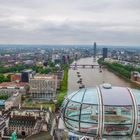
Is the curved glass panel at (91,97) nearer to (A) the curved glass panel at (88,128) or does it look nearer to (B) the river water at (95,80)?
(A) the curved glass panel at (88,128)

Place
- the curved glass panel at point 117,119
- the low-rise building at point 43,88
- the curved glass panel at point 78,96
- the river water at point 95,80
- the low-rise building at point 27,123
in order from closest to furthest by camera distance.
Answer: the curved glass panel at point 117,119 → the curved glass panel at point 78,96 → the low-rise building at point 27,123 → the low-rise building at point 43,88 → the river water at point 95,80

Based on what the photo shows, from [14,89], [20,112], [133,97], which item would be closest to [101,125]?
[133,97]

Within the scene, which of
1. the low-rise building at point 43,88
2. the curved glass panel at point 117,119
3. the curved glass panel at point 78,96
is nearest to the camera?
the curved glass panel at point 117,119

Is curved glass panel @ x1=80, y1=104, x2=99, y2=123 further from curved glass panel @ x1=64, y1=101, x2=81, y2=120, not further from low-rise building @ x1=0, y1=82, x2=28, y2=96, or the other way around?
low-rise building @ x1=0, y1=82, x2=28, y2=96

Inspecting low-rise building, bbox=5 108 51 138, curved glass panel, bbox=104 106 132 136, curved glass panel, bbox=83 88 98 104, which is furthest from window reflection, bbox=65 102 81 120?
low-rise building, bbox=5 108 51 138

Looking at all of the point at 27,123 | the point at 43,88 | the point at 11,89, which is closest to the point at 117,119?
the point at 27,123

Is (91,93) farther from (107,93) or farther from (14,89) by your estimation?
(14,89)

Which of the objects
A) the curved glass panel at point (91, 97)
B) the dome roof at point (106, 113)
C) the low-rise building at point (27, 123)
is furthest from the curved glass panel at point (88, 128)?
the low-rise building at point (27, 123)
